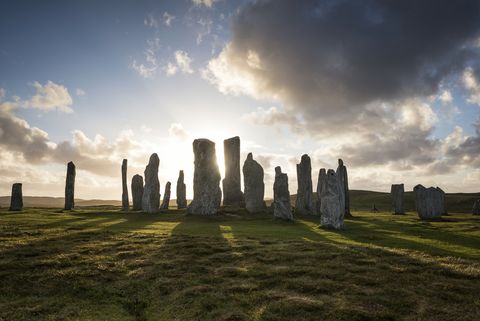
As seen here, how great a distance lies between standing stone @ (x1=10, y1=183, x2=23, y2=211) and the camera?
156 feet

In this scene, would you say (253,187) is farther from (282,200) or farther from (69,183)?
(69,183)

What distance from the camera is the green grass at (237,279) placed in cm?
1109

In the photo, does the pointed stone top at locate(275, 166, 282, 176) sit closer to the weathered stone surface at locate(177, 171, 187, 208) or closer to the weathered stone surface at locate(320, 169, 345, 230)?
the weathered stone surface at locate(320, 169, 345, 230)

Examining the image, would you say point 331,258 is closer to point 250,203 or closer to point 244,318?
point 244,318

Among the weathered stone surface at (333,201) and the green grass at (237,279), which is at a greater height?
the weathered stone surface at (333,201)

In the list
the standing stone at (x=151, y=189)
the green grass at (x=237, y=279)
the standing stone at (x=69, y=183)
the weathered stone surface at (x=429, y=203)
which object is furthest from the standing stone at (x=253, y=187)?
the standing stone at (x=69, y=183)

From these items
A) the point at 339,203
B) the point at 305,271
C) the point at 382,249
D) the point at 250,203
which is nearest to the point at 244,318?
the point at 305,271

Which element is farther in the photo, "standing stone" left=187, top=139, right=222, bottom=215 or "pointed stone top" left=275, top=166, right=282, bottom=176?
"standing stone" left=187, top=139, right=222, bottom=215

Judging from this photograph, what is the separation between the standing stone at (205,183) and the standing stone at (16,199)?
26.0 meters

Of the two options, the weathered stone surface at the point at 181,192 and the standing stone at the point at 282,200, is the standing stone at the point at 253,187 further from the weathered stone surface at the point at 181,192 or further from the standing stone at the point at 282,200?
the weathered stone surface at the point at 181,192

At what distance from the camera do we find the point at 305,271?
48.3 feet

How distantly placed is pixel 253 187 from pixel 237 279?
29483 millimetres

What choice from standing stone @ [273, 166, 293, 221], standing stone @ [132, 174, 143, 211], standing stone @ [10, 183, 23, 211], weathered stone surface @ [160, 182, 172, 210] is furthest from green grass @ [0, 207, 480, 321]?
standing stone @ [10, 183, 23, 211]

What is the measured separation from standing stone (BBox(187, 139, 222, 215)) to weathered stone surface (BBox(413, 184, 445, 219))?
24644 millimetres
